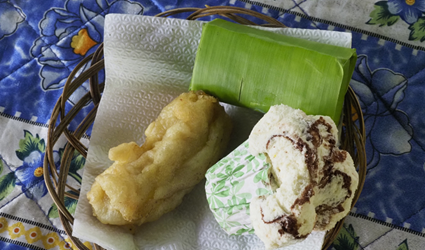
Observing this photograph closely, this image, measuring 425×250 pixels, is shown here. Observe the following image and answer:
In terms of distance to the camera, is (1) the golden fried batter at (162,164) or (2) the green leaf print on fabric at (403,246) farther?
(2) the green leaf print on fabric at (403,246)

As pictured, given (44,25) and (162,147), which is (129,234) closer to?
(162,147)

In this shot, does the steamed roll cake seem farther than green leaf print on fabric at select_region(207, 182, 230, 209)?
No

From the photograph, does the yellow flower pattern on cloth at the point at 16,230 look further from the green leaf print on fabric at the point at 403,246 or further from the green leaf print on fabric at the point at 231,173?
the green leaf print on fabric at the point at 403,246

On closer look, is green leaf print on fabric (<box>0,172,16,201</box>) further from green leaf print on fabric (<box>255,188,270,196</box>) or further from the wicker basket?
green leaf print on fabric (<box>255,188,270,196</box>)

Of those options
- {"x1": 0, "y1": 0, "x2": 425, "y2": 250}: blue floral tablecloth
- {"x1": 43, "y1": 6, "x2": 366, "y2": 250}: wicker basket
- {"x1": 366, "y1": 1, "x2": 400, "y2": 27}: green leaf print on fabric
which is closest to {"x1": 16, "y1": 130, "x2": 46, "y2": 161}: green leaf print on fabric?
{"x1": 0, "y1": 0, "x2": 425, "y2": 250}: blue floral tablecloth

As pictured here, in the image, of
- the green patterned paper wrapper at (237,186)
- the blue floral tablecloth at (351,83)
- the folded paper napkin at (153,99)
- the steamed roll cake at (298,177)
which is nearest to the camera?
the steamed roll cake at (298,177)

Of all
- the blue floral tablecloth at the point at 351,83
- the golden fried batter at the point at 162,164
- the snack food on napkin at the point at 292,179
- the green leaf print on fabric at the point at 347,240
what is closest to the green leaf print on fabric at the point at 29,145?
the blue floral tablecloth at the point at 351,83
